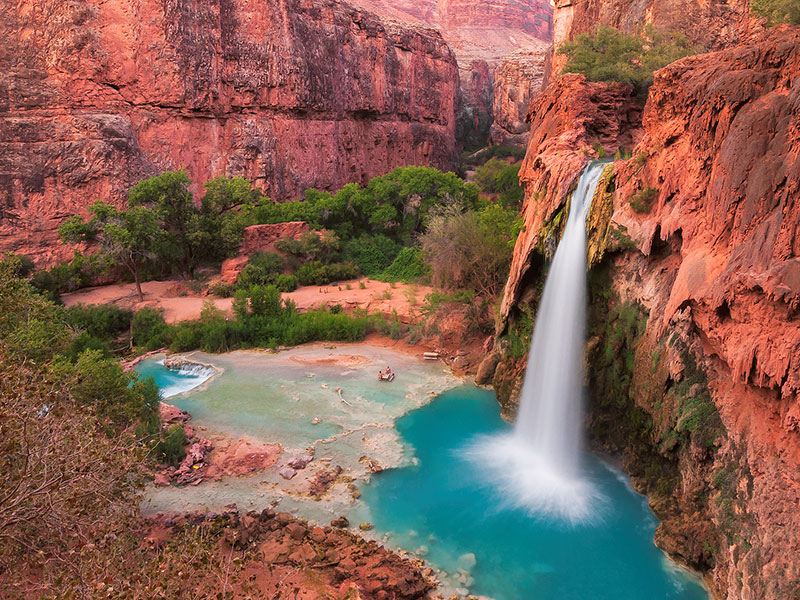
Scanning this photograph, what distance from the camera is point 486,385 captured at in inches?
607

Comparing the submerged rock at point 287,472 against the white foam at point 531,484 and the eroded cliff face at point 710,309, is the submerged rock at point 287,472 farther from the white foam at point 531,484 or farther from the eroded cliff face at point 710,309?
the eroded cliff face at point 710,309

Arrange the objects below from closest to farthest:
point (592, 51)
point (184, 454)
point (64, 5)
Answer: point (184, 454), point (592, 51), point (64, 5)

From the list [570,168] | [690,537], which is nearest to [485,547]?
[690,537]

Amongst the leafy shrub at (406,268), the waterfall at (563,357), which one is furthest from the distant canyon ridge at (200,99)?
the waterfall at (563,357)

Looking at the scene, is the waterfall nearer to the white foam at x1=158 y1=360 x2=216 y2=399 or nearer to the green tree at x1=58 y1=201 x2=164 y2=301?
the white foam at x1=158 y1=360 x2=216 y2=399

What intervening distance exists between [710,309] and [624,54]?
1517 centimetres

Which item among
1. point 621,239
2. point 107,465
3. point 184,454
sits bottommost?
point 184,454

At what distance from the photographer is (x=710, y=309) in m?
7.82

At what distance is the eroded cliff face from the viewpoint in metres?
6.71

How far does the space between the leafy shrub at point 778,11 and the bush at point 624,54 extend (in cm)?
324

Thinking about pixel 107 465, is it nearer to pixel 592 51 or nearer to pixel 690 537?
pixel 690 537

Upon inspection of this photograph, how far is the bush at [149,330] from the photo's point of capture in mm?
19016

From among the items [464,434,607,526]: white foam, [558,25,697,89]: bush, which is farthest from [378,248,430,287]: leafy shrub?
[464,434,607,526]: white foam

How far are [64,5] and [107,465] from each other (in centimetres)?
2895
